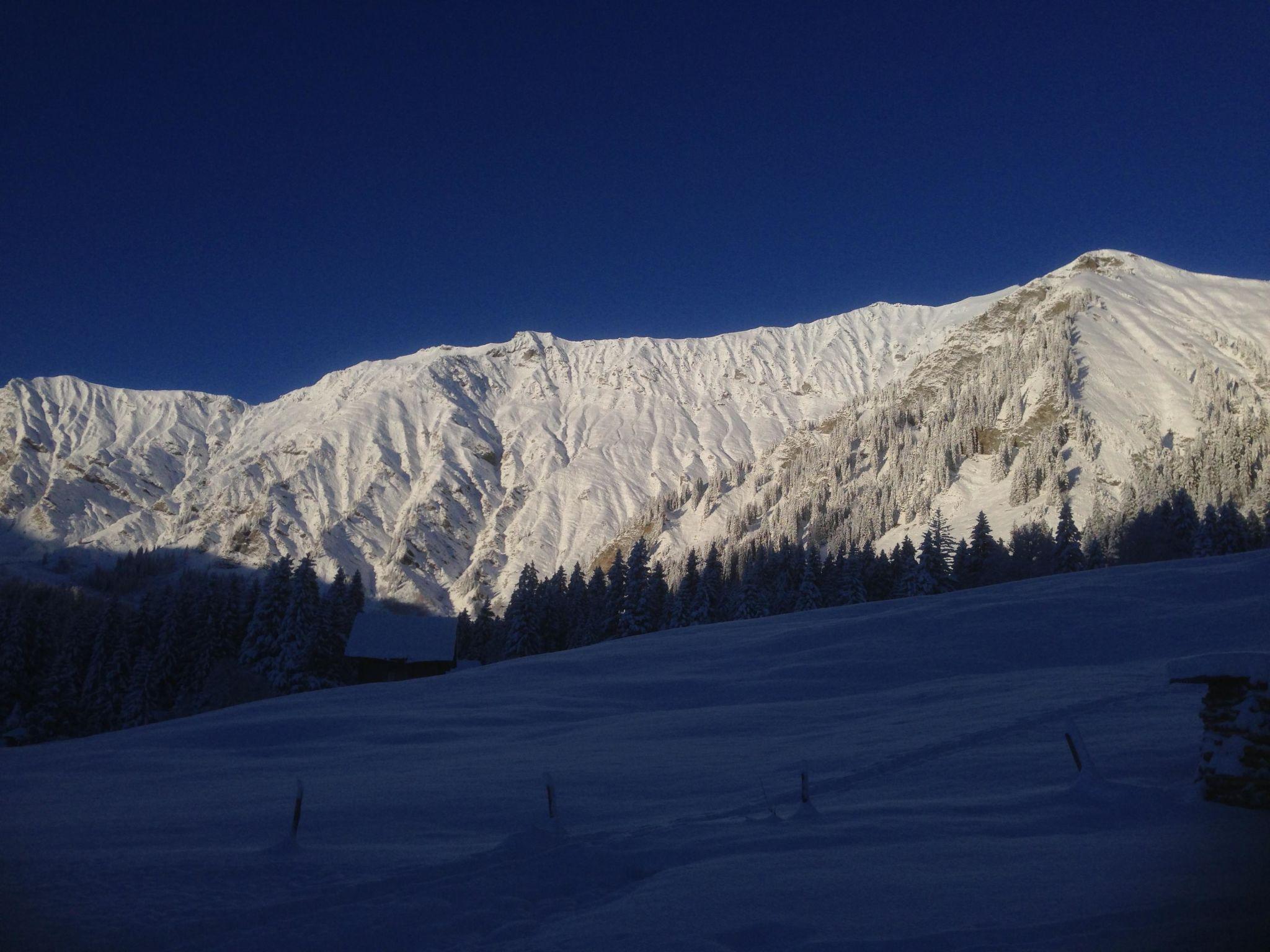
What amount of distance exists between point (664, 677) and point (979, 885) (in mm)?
20882

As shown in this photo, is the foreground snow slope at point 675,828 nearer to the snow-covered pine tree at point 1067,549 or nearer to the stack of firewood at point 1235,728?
the stack of firewood at point 1235,728

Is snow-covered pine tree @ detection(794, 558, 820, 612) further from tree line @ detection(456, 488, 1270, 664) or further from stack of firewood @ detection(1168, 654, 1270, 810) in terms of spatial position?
stack of firewood @ detection(1168, 654, 1270, 810)

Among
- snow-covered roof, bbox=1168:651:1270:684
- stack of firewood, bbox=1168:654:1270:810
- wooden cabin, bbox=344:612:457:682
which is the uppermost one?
snow-covered roof, bbox=1168:651:1270:684

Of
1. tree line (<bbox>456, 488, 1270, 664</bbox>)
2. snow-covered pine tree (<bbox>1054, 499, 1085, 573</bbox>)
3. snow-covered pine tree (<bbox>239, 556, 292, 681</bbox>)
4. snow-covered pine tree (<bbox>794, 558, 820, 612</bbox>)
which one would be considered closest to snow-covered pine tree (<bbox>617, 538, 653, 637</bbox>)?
tree line (<bbox>456, 488, 1270, 664</bbox>)

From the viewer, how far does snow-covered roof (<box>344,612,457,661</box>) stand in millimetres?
52969

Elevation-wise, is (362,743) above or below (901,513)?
below

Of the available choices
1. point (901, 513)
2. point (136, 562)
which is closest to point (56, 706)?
point (901, 513)

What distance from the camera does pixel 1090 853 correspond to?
7.06 metres

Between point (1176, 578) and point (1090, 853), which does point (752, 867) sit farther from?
point (1176, 578)

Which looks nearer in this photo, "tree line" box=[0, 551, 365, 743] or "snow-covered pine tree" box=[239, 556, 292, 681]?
"tree line" box=[0, 551, 365, 743]

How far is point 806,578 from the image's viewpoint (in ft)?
200

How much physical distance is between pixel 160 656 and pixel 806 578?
46.1m

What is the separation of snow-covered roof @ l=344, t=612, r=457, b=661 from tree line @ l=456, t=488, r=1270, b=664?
19.3 ft

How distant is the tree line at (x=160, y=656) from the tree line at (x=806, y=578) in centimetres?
1507
